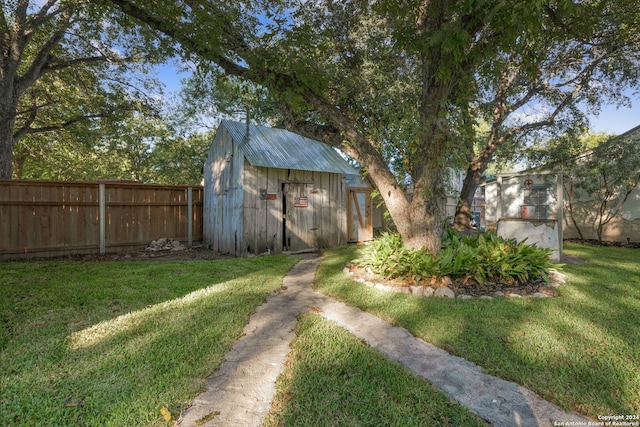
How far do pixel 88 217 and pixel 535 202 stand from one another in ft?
48.5

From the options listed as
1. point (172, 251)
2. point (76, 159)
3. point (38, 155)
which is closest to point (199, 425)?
point (172, 251)

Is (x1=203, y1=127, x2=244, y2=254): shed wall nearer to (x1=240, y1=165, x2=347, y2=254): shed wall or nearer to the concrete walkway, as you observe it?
(x1=240, y1=165, x2=347, y2=254): shed wall

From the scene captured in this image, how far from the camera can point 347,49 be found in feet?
28.2

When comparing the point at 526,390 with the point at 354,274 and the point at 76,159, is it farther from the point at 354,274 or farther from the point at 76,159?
the point at 76,159

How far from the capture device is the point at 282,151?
8.91 metres

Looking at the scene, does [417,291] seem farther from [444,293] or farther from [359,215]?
[359,215]

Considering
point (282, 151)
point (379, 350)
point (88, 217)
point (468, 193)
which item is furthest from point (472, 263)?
point (88, 217)

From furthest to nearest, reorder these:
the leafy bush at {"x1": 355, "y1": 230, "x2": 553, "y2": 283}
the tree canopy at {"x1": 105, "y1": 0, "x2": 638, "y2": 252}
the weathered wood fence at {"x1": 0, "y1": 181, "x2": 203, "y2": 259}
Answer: the weathered wood fence at {"x1": 0, "y1": 181, "x2": 203, "y2": 259}, the leafy bush at {"x1": 355, "y1": 230, "x2": 553, "y2": 283}, the tree canopy at {"x1": 105, "y1": 0, "x2": 638, "y2": 252}

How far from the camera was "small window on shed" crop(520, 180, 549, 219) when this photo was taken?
11.4m

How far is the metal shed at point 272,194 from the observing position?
7.95 meters

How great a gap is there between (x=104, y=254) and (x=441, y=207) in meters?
8.07

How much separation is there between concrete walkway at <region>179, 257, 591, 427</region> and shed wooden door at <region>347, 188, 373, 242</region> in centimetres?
684

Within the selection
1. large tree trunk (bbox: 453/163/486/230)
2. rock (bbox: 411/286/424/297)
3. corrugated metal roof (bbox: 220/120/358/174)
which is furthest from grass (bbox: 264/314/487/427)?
large tree trunk (bbox: 453/163/486/230)

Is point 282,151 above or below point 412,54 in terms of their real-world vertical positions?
below
